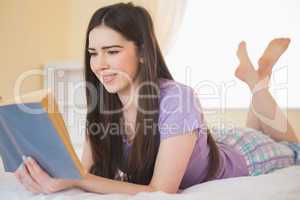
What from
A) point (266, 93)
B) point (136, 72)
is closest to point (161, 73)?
point (136, 72)

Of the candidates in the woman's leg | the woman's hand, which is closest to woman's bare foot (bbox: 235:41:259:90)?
the woman's leg

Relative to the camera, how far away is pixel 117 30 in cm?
96

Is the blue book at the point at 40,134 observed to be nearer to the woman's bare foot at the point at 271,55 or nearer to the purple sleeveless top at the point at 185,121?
the purple sleeveless top at the point at 185,121

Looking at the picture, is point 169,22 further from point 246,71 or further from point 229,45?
point 246,71

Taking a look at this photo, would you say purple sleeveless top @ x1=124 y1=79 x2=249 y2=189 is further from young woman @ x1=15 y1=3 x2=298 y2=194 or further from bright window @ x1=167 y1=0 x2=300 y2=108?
bright window @ x1=167 y1=0 x2=300 y2=108

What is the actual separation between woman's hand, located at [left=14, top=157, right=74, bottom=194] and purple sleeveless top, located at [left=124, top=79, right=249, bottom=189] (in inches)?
10.6

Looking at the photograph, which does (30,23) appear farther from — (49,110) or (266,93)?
(49,110)

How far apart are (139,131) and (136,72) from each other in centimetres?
16

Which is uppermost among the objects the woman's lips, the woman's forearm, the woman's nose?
the woman's nose

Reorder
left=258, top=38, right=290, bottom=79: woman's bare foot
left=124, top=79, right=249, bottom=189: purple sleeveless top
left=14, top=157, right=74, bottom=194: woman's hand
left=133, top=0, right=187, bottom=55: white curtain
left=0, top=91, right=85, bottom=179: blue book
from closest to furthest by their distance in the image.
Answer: left=0, top=91, right=85, bottom=179: blue book → left=14, top=157, right=74, bottom=194: woman's hand → left=124, top=79, right=249, bottom=189: purple sleeveless top → left=258, top=38, right=290, bottom=79: woman's bare foot → left=133, top=0, right=187, bottom=55: white curtain

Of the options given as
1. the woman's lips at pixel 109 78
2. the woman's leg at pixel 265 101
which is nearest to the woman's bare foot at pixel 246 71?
the woman's leg at pixel 265 101

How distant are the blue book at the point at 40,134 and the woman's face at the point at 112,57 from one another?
29cm

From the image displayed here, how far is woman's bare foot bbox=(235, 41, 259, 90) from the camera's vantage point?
1.66m

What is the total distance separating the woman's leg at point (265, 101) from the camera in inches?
61.7
